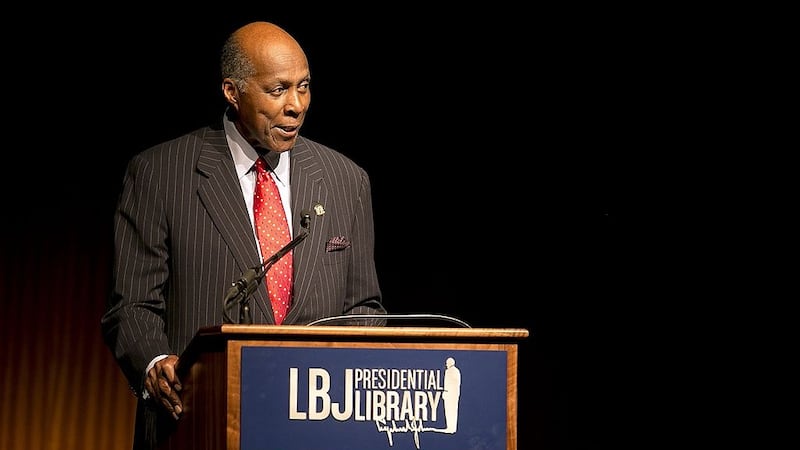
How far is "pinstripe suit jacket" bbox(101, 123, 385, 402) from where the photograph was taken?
2.33 m

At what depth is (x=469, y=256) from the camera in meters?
4.57

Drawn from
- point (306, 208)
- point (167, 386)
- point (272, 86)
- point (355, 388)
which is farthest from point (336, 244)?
point (355, 388)

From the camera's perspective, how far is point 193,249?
93.0 inches

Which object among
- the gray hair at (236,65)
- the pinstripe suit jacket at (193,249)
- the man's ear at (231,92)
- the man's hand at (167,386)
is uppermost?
the gray hair at (236,65)

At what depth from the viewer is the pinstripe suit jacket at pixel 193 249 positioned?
2330 mm

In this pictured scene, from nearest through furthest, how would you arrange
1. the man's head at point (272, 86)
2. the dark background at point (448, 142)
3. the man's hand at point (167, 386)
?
the man's hand at point (167, 386) → the man's head at point (272, 86) → the dark background at point (448, 142)

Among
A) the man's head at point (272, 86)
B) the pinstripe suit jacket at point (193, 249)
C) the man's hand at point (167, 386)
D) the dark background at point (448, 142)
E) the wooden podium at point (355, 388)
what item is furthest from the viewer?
the dark background at point (448, 142)

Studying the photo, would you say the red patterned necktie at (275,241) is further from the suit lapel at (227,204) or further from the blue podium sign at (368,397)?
the blue podium sign at (368,397)

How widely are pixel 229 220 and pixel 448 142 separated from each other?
2225mm

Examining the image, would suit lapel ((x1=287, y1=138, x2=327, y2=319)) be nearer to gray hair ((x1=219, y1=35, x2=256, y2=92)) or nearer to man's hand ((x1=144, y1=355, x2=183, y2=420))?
gray hair ((x1=219, y1=35, x2=256, y2=92))

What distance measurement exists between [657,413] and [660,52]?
1.27 metres

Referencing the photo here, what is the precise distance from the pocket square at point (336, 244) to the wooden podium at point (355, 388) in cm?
60

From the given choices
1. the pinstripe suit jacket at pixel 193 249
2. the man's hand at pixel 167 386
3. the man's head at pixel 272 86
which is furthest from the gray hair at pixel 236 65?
the man's hand at pixel 167 386

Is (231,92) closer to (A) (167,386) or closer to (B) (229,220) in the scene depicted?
(B) (229,220)
